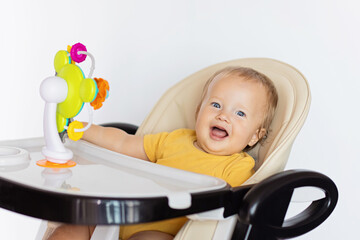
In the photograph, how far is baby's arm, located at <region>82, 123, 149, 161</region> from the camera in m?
1.32

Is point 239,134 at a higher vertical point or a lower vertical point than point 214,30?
lower

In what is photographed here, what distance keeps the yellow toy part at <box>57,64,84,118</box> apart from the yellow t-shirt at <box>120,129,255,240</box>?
0.30 metres

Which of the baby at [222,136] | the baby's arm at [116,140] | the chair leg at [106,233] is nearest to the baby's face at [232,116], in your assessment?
the baby at [222,136]

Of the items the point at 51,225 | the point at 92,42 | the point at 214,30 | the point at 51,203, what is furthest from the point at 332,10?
the point at 51,203

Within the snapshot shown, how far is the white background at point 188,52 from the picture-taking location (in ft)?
5.44

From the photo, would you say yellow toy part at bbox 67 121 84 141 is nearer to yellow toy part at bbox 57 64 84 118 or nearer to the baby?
yellow toy part at bbox 57 64 84 118

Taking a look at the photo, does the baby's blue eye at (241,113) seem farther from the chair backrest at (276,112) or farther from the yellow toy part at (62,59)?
the yellow toy part at (62,59)

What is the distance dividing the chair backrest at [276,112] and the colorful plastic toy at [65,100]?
343 millimetres

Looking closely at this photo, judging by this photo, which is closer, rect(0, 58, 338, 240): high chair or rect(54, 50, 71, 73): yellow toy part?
rect(0, 58, 338, 240): high chair

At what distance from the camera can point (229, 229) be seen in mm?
1005

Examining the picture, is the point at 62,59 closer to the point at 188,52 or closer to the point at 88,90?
the point at 88,90

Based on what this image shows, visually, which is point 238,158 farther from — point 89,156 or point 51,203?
point 51,203

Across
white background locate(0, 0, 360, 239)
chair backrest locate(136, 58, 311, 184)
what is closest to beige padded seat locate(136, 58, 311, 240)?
chair backrest locate(136, 58, 311, 184)

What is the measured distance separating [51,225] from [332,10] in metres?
1.02
